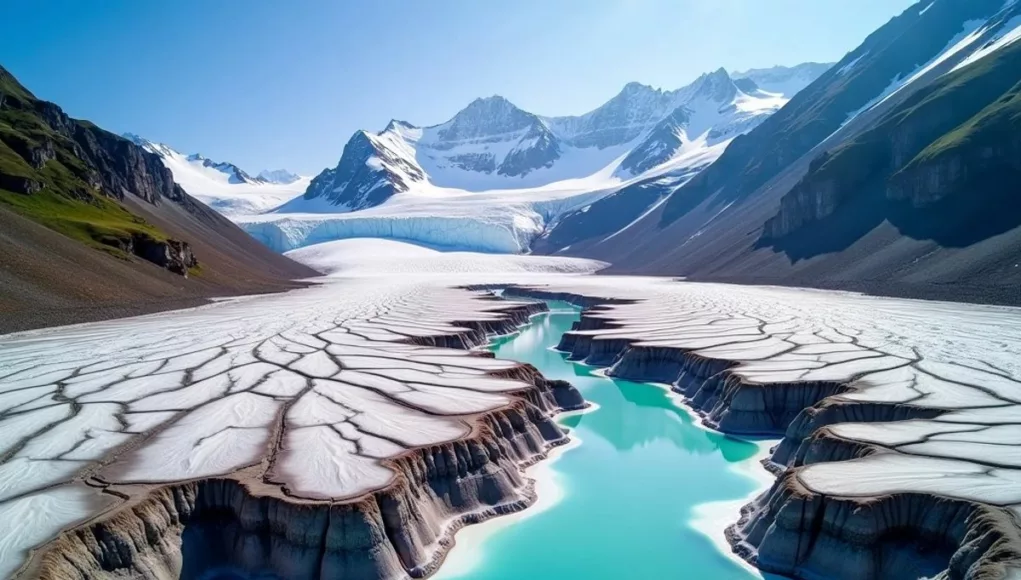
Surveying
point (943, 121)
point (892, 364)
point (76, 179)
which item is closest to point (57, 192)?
point (76, 179)

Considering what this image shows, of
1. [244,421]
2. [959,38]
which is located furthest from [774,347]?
[959,38]

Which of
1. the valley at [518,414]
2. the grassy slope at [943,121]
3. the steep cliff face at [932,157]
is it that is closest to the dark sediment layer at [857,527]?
the valley at [518,414]

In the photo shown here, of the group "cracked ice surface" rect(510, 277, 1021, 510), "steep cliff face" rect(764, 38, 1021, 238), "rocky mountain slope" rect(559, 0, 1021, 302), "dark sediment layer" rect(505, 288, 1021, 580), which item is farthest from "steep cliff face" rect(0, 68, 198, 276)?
"steep cliff face" rect(764, 38, 1021, 238)

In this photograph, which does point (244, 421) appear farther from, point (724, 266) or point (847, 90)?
point (847, 90)

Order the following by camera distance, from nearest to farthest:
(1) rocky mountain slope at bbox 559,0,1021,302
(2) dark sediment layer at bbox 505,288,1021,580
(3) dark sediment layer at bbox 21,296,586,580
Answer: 1. (2) dark sediment layer at bbox 505,288,1021,580
2. (3) dark sediment layer at bbox 21,296,586,580
3. (1) rocky mountain slope at bbox 559,0,1021,302

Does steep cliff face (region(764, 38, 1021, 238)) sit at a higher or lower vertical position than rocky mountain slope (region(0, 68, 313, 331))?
higher

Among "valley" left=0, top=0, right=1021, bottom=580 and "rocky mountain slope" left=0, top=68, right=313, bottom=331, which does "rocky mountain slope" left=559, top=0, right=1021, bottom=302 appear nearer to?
"valley" left=0, top=0, right=1021, bottom=580
